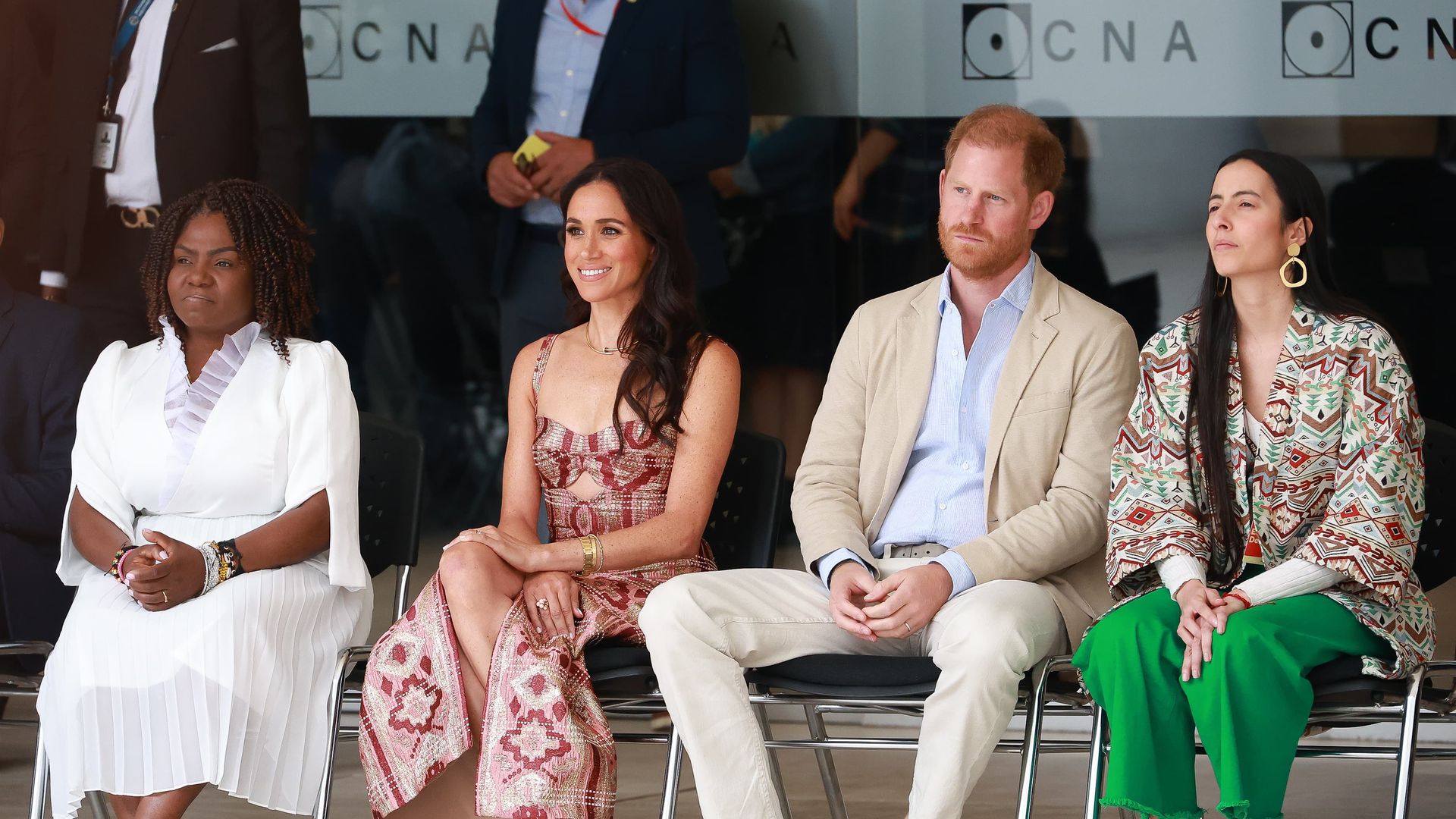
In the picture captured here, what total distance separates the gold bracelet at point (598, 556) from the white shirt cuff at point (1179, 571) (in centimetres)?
116

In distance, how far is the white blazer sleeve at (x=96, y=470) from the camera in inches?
150

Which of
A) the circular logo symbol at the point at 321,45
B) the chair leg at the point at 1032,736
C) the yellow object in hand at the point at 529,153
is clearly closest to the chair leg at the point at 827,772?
the chair leg at the point at 1032,736

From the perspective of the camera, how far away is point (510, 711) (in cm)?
330

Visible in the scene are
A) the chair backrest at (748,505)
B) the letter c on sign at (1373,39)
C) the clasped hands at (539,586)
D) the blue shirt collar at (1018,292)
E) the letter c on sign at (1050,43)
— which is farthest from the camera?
the letter c on sign at (1050,43)

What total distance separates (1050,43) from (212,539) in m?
2.88

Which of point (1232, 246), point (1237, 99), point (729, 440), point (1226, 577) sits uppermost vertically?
point (1237, 99)

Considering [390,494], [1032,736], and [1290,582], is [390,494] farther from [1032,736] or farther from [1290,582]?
[1290,582]

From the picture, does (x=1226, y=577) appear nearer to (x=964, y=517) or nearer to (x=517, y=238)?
(x=964, y=517)

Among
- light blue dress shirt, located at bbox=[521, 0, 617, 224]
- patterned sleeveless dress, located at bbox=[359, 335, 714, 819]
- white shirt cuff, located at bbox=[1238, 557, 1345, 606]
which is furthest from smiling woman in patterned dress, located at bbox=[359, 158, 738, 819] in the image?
light blue dress shirt, located at bbox=[521, 0, 617, 224]

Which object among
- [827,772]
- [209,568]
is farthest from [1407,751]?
[209,568]

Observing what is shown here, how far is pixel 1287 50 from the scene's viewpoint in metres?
4.97

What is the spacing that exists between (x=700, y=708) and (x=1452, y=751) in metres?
1.50

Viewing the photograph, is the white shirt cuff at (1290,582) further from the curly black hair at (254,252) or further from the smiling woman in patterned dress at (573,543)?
the curly black hair at (254,252)

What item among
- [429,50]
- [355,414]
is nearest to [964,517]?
[355,414]
